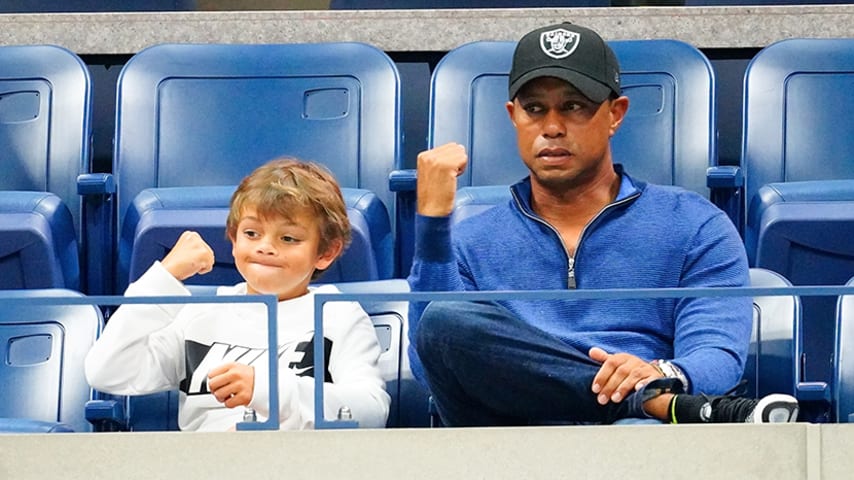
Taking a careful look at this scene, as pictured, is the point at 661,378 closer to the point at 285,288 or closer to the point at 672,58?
the point at 285,288

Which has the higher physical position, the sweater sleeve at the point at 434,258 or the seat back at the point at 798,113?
the seat back at the point at 798,113

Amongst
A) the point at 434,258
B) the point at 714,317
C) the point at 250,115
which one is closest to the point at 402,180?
the point at 250,115

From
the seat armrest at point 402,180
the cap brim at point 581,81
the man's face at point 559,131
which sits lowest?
the seat armrest at point 402,180

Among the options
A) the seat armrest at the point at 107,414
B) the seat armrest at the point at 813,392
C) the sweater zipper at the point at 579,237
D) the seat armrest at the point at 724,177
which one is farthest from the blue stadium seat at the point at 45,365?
the seat armrest at the point at 724,177

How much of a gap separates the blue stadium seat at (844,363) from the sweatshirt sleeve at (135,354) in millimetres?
388

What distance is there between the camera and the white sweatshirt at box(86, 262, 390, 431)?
0.95m

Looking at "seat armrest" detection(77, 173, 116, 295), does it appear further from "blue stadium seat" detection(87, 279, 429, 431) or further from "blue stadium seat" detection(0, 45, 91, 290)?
"blue stadium seat" detection(87, 279, 429, 431)

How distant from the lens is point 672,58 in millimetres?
1491

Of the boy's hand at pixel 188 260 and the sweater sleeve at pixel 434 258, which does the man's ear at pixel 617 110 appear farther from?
the boy's hand at pixel 188 260

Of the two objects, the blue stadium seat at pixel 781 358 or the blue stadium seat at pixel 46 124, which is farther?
the blue stadium seat at pixel 46 124

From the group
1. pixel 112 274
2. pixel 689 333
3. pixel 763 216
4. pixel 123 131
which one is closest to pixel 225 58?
pixel 123 131

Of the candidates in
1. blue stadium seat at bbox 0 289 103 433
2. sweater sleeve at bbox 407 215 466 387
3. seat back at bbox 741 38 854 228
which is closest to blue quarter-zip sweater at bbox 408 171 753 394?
sweater sleeve at bbox 407 215 466 387

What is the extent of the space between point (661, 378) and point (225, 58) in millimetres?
671

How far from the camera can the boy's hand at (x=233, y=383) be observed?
0.95 meters
